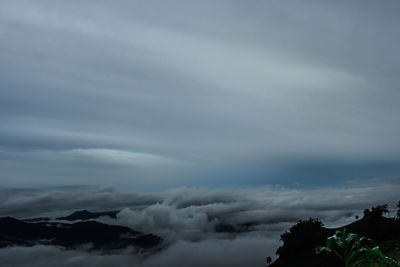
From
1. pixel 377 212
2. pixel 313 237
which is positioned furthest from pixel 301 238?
pixel 377 212

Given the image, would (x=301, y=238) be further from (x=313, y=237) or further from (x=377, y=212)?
(x=377, y=212)

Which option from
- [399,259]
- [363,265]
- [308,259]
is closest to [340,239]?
[363,265]

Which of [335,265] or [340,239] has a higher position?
[340,239]

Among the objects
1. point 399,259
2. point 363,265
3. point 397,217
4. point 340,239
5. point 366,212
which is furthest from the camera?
point 366,212

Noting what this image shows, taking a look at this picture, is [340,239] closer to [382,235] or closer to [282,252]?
[382,235]

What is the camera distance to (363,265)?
107 feet

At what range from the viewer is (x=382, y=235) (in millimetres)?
110125

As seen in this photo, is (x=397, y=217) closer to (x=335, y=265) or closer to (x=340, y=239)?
(x=335, y=265)

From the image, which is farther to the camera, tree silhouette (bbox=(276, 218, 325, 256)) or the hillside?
tree silhouette (bbox=(276, 218, 325, 256))

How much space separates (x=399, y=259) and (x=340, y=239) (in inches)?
512

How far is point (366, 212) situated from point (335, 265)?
40.6 meters

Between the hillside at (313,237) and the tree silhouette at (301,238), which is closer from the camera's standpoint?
the hillside at (313,237)

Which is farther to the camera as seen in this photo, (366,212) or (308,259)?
(366,212)

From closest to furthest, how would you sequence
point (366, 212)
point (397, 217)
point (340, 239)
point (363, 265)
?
point (340, 239) < point (363, 265) < point (397, 217) < point (366, 212)
